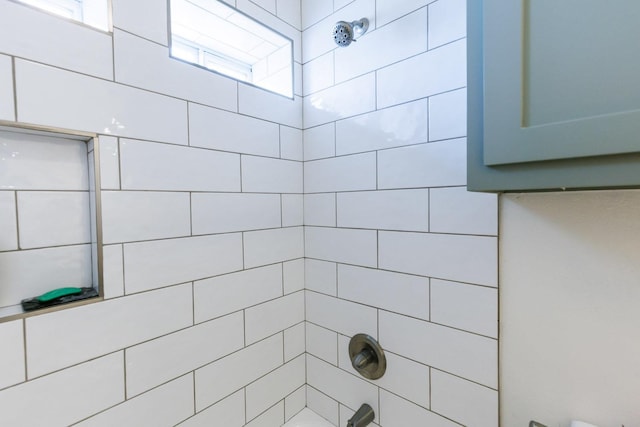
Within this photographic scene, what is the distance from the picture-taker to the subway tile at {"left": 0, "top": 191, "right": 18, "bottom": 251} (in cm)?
65

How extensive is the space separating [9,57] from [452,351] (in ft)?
4.27

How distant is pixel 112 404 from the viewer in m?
0.76

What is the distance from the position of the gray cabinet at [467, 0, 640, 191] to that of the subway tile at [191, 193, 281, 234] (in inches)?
29.3

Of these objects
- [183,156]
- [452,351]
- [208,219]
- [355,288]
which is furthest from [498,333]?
[183,156]

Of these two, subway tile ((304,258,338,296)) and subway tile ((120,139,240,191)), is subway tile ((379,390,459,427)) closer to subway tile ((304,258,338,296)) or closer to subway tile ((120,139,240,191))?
subway tile ((304,258,338,296))

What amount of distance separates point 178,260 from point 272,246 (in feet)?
1.19

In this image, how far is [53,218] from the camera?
0.71m

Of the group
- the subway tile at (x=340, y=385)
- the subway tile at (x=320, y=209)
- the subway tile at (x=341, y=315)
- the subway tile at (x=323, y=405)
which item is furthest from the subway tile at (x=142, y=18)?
the subway tile at (x=323, y=405)

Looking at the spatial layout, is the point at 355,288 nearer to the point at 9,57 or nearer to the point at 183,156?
the point at 183,156

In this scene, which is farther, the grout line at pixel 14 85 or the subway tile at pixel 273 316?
the subway tile at pixel 273 316

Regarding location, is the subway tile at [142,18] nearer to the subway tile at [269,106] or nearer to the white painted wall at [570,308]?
the subway tile at [269,106]

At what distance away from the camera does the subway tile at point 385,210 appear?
922mm

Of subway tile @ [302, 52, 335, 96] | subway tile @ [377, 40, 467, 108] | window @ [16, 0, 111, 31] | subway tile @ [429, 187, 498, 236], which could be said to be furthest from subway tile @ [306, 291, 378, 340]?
window @ [16, 0, 111, 31]

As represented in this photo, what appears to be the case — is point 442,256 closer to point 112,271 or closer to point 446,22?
point 446,22
